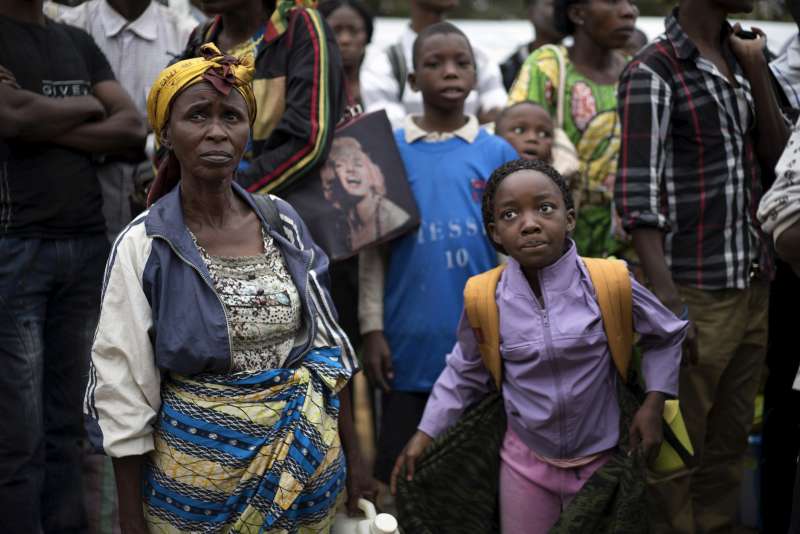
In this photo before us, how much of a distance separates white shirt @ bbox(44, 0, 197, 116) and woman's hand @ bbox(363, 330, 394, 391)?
5.27 feet

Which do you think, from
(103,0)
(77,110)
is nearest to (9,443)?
(77,110)

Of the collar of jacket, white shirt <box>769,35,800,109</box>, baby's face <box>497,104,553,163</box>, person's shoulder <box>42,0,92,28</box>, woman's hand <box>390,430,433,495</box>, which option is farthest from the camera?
person's shoulder <box>42,0,92,28</box>

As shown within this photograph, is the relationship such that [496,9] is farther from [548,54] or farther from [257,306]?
[257,306]

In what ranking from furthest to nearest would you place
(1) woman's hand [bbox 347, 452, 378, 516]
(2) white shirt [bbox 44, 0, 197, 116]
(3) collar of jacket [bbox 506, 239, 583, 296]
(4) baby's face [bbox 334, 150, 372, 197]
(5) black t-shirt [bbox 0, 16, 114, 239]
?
(2) white shirt [bbox 44, 0, 197, 116] → (4) baby's face [bbox 334, 150, 372, 197] → (5) black t-shirt [bbox 0, 16, 114, 239] → (3) collar of jacket [bbox 506, 239, 583, 296] → (1) woman's hand [bbox 347, 452, 378, 516]

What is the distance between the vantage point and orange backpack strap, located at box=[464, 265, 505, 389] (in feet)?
12.3

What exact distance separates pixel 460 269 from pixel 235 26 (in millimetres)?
1348

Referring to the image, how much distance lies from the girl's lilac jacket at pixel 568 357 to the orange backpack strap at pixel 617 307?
3 cm

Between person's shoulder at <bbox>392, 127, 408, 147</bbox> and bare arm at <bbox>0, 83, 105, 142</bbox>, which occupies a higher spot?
bare arm at <bbox>0, 83, 105, 142</bbox>

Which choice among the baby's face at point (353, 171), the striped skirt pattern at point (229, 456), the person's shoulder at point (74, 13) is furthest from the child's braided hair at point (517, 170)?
the person's shoulder at point (74, 13)

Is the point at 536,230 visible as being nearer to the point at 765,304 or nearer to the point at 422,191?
the point at 422,191

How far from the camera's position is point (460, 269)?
14.9ft

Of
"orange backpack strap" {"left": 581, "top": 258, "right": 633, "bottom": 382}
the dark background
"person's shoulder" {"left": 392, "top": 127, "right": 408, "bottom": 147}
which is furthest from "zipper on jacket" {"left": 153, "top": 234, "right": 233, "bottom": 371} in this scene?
the dark background

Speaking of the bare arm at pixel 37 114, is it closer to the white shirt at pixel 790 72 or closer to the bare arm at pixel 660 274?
the bare arm at pixel 660 274

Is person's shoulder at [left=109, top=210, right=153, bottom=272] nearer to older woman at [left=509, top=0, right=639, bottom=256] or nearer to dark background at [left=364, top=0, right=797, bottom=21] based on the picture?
older woman at [left=509, top=0, right=639, bottom=256]
